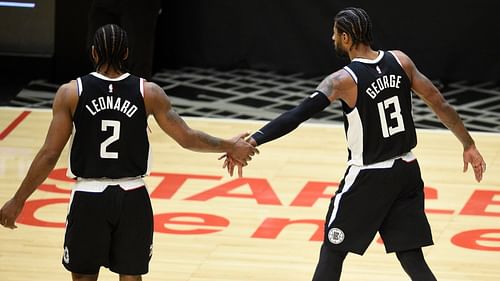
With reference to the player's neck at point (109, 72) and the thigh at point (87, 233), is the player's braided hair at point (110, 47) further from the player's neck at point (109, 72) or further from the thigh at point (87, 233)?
the thigh at point (87, 233)

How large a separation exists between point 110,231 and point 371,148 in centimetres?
126

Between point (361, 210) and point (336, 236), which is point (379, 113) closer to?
point (361, 210)

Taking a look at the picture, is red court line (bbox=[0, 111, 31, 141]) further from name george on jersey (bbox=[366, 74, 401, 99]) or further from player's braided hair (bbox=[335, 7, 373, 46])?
name george on jersey (bbox=[366, 74, 401, 99])

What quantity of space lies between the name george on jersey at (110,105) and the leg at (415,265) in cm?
148

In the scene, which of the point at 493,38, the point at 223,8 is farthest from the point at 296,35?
the point at 493,38

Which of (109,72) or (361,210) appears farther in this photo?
(361,210)

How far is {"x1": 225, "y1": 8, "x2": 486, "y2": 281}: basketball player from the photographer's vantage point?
5.50 metres

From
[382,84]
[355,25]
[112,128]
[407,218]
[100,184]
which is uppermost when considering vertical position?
[355,25]

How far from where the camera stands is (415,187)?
18.5 feet

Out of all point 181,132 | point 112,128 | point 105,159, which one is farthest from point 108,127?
point 181,132

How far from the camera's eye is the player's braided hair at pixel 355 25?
18.2 feet

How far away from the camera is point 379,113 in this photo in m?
5.48

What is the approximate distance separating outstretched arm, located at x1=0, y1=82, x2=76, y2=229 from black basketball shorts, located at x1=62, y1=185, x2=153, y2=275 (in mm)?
180

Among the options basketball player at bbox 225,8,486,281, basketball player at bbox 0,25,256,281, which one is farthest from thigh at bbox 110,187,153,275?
basketball player at bbox 225,8,486,281
